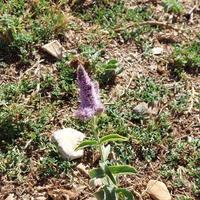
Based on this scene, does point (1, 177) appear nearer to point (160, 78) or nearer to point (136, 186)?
point (136, 186)

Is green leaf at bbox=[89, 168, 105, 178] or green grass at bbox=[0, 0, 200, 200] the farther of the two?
green grass at bbox=[0, 0, 200, 200]

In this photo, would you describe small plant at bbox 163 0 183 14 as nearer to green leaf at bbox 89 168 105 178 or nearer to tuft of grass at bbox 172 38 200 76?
Answer: tuft of grass at bbox 172 38 200 76

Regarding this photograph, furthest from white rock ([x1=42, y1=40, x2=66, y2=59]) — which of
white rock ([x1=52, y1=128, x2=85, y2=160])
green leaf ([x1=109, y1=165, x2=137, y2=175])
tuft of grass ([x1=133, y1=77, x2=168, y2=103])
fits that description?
green leaf ([x1=109, y1=165, x2=137, y2=175])

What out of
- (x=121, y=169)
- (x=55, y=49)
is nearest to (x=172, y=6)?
(x=55, y=49)

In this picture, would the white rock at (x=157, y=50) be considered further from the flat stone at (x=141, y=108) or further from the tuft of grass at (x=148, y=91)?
the flat stone at (x=141, y=108)

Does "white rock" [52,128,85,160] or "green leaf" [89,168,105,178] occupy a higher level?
"green leaf" [89,168,105,178]

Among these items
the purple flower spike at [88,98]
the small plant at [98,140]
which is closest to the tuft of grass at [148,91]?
the small plant at [98,140]

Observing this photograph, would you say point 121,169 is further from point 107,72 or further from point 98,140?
point 107,72
